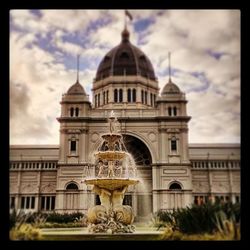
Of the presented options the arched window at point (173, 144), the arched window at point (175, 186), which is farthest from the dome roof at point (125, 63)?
the arched window at point (175, 186)

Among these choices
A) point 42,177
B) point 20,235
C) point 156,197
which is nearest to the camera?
point 20,235

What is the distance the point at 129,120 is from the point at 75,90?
704cm

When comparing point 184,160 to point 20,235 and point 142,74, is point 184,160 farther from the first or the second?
point 20,235

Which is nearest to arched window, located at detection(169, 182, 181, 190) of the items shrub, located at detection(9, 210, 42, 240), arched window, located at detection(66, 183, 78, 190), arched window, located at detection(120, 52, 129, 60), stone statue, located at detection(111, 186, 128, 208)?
arched window, located at detection(66, 183, 78, 190)

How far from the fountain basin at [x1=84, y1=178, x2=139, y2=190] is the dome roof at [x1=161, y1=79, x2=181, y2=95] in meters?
27.0

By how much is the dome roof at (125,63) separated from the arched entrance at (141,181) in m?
10.4

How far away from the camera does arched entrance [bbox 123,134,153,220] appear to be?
4173 centimetres

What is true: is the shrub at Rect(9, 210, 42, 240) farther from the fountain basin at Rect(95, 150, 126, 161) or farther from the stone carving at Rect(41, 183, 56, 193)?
the stone carving at Rect(41, 183, 56, 193)

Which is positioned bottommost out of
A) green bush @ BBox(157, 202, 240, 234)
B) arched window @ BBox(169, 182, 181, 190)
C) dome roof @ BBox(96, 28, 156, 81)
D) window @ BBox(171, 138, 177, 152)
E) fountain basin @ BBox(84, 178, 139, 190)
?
green bush @ BBox(157, 202, 240, 234)

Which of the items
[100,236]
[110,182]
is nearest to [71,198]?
[110,182]

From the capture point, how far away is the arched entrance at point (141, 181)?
137ft
